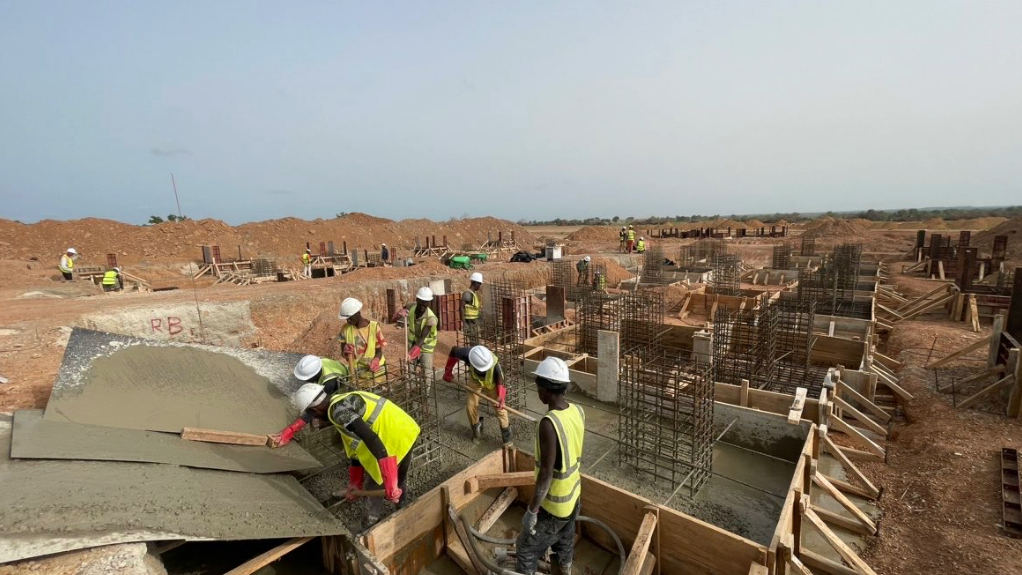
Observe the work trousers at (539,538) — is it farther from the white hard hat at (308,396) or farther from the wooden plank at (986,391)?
the wooden plank at (986,391)

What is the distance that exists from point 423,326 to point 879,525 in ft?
19.5

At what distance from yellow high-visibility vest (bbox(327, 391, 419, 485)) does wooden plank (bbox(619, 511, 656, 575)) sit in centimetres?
198

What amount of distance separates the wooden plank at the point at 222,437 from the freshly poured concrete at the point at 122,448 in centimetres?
4

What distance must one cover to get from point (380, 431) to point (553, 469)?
1.41 m

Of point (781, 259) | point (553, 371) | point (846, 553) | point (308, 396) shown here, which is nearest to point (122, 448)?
point (308, 396)

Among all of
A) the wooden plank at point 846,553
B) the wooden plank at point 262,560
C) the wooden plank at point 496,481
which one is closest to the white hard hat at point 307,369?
the wooden plank at point 262,560

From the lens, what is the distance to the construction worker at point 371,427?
131 inches

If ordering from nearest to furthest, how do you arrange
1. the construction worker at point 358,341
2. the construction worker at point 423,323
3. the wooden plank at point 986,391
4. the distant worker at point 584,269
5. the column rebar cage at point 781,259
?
the construction worker at point 358,341 < the construction worker at point 423,323 < the wooden plank at point 986,391 < the distant worker at point 584,269 < the column rebar cage at point 781,259

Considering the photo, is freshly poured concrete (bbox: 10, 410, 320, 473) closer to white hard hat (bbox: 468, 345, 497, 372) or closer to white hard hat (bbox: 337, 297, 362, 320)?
white hard hat (bbox: 337, 297, 362, 320)

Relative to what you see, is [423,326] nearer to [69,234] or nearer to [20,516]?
[20,516]

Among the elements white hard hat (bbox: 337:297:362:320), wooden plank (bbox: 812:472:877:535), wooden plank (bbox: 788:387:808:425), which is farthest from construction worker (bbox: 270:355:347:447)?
wooden plank (bbox: 788:387:808:425)

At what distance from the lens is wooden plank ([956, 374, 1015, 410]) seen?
670 cm

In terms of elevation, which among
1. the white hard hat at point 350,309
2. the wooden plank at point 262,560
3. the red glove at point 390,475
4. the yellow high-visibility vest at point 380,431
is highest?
the white hard hat at point 350,309

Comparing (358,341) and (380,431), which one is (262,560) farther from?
(358,341)
